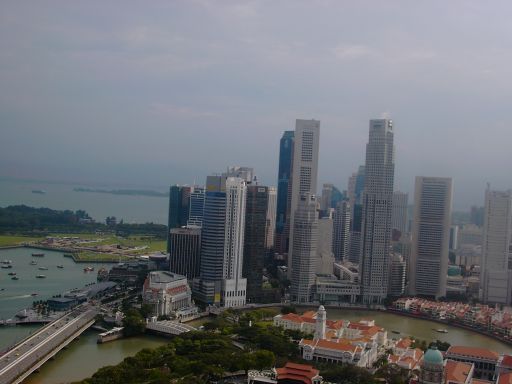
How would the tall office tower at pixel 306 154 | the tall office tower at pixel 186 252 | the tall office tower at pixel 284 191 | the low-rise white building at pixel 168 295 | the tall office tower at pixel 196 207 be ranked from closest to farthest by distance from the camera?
→ the low-rise white building at pixel 168 295
the tall office tower at pixel 186 252
the tall office tower at pixel 196 207
the tall office tower at pixel 306 154
the tall office tower at pixel 284 191

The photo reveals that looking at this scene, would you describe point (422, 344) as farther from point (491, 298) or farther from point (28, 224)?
point (28, 224)

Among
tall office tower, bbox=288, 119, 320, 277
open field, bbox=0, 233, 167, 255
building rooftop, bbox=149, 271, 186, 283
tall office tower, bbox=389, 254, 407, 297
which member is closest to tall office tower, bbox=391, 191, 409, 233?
tall office tower, bbox=288, 119, 320, 277

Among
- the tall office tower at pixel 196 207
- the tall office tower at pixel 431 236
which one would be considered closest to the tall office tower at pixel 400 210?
the tall office tower at pixel 431 236

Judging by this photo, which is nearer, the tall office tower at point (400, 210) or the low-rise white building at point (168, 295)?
the low-rise white building at point (168, 295)

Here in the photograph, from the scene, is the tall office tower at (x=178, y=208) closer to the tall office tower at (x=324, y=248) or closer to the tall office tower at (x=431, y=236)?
the tall office tower at (x=324, y=248)

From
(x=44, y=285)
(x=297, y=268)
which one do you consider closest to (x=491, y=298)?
(x=297, y=268)

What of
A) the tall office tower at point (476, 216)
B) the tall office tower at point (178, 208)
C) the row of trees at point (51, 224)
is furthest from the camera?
the row of trees at point (51, 224)

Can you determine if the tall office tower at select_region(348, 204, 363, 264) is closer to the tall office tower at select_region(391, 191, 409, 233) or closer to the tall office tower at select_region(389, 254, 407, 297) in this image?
the tall office tower at select_region(391, 191, 409, 233)
